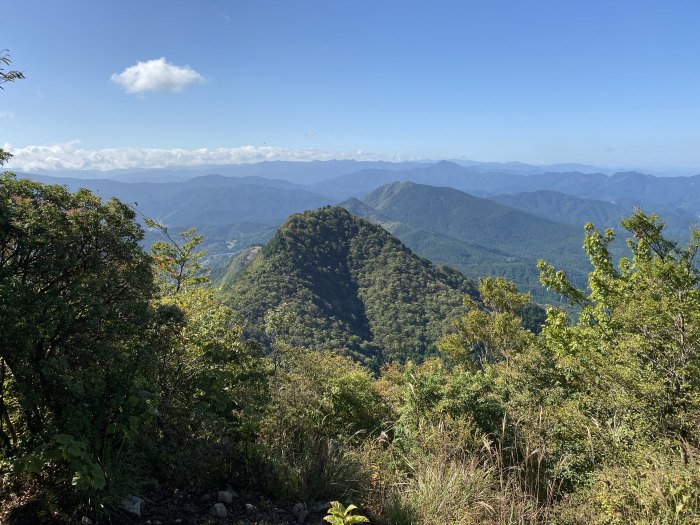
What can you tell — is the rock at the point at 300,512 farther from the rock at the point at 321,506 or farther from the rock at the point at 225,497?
the rock at the point at 225,497

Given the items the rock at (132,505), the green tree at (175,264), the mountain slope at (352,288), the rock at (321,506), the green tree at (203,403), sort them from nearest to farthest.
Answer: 1. the rock at (132,505)
2. the rock at (321,506)
3. the green tree at (203,403)
4. the green tree at (175,264)
5. the mountain slope at (352,288)

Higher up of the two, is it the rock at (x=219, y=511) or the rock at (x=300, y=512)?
the rock at (x=219, y=511)

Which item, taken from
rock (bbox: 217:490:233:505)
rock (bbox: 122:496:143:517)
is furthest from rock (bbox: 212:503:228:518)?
rock (bbox: 122:496:143:517)

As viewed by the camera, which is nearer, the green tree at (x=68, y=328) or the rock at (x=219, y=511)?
the green tree at (x=68, y=328)

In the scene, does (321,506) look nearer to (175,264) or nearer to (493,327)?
(175,264)

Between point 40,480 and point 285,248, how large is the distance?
93.7 metres

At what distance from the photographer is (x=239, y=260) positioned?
139m

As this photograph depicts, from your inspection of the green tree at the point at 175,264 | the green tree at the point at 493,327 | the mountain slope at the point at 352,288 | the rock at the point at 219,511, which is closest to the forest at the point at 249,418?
the rock at the point at 219,511

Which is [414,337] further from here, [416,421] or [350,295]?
[416,421]

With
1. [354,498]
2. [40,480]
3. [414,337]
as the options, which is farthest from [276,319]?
[414,337]

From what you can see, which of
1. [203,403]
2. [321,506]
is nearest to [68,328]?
[203,403]

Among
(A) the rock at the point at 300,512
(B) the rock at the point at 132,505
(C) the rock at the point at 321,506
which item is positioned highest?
(B) the rock at the point at 132,505

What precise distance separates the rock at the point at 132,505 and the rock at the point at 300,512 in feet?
4.53

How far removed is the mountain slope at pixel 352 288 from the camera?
67.6 meters
